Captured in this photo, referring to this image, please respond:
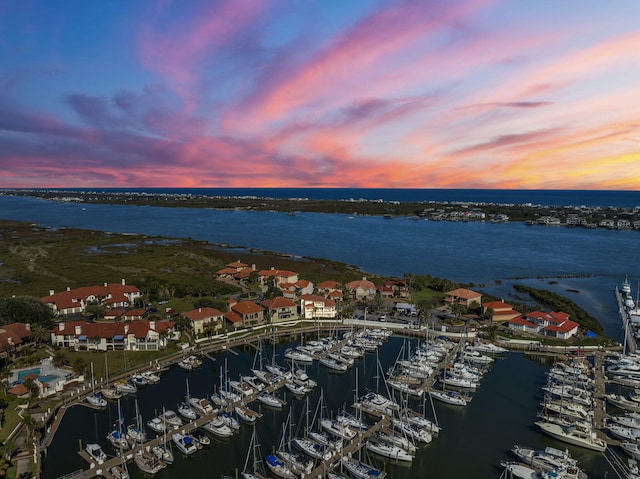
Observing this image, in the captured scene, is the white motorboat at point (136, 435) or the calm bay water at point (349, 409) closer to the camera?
the calm bay water at point (349, 409)

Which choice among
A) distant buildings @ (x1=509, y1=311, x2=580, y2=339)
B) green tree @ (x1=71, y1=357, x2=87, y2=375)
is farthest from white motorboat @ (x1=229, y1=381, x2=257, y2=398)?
distant buildings @ (x1=509, y1=311, x2=580, y2=339)

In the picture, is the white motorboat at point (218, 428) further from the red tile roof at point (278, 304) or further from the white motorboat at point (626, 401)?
the white motorboat at point (626, 401)

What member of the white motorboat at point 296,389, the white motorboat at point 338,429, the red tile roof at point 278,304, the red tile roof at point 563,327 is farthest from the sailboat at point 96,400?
the red tile roof at point 563,327

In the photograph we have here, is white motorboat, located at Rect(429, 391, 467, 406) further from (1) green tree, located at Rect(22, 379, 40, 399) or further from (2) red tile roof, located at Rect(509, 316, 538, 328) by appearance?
(1) green tree, located at Rect(22, 379, 40, 399)

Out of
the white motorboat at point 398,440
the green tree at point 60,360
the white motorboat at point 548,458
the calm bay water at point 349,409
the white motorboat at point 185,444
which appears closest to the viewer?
the white motorboat at point 548,458

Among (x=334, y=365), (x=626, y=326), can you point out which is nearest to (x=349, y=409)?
(x=334, y=365)

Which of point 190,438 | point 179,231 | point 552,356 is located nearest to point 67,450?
point 190,438

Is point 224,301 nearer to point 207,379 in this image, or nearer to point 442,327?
point 207,379
